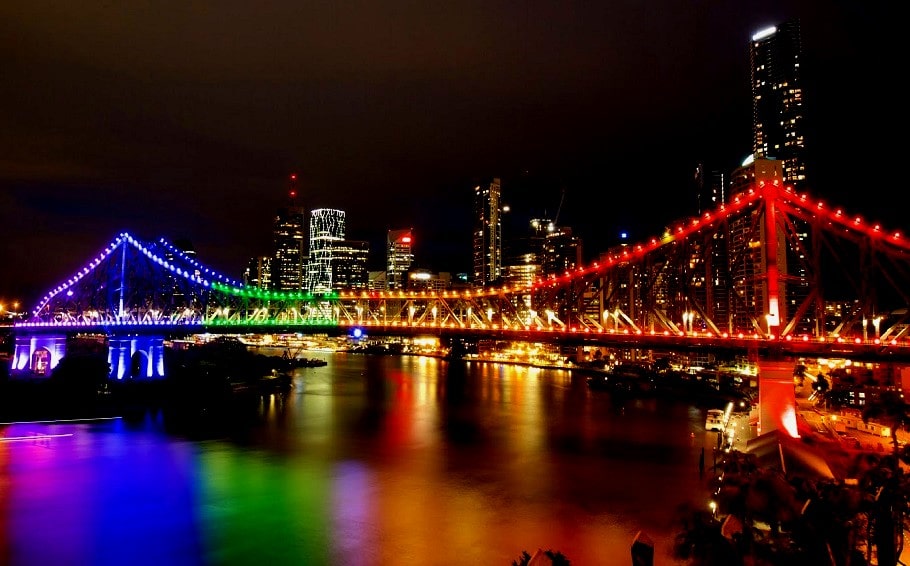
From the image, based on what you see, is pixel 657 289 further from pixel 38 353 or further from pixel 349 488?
pixel 38 353

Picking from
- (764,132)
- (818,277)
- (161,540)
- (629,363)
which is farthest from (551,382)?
(764,132)

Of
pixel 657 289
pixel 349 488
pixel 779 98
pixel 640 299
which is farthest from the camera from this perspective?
pixel 779 98

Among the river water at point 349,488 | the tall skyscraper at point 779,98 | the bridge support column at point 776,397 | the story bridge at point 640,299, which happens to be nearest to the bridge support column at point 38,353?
the story bridge at point 640,299

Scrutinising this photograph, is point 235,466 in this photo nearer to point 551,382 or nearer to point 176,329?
point 176,329

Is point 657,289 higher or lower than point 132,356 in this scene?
higher

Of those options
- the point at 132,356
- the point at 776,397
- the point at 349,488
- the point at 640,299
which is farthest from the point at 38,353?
the point at 776,397

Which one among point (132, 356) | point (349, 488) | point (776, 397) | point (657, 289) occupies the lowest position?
point (349, 488)

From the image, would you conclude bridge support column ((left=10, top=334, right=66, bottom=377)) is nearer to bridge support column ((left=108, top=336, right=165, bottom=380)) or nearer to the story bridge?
the story bridge

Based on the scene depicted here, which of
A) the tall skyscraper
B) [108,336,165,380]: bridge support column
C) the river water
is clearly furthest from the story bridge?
the tall skyscraper

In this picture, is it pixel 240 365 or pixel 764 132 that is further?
pixel 764 132
